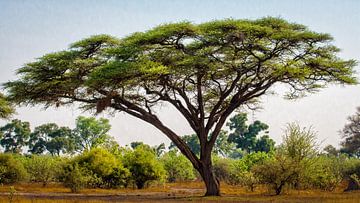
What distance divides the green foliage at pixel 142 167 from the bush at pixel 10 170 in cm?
872

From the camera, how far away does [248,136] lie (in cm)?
8744

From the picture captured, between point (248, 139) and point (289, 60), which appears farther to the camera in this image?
point (248, 139)

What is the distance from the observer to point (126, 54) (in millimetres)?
27672

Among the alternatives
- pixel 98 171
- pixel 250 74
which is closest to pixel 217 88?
pixel 250 74

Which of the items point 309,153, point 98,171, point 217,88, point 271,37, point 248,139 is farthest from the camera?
point 248,139

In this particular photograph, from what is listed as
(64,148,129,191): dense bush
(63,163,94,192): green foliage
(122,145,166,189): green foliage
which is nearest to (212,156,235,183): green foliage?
(122,145,166,189): green foliage

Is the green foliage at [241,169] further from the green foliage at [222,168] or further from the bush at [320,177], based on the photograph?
the bush at [320,177]

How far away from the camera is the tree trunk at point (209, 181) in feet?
95.6

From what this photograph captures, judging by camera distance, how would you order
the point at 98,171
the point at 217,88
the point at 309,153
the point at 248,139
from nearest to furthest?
the point at 309,153 < the point at 217,88 < the point at 98,171 < the point at 248,139

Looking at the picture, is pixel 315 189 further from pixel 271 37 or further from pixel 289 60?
pixel 271 37

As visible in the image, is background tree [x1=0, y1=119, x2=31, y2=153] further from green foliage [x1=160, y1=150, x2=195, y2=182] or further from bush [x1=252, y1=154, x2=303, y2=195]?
bush [x1=252, y1=154, x2=303, y2=195]

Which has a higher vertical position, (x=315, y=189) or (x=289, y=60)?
(x=289, y=60)

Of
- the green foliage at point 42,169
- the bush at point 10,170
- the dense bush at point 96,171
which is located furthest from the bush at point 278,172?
the green foliage at point 42,169

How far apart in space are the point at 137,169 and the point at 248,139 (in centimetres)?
4979
